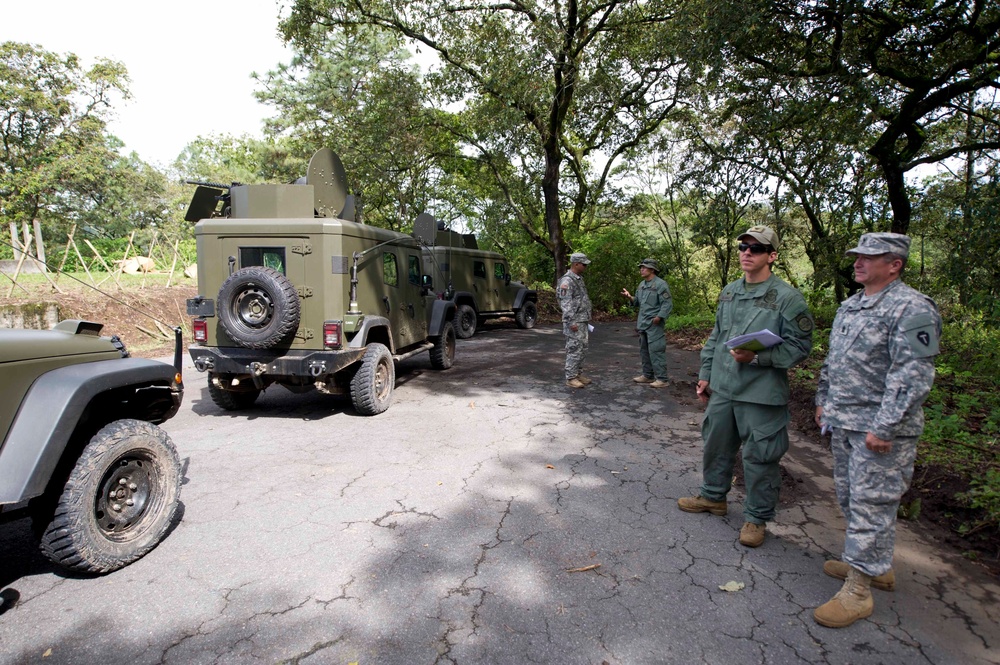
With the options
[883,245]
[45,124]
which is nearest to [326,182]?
[883,245]

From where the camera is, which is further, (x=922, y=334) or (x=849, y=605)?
(x=849, y=605)

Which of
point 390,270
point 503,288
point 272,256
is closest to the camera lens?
point 272,256

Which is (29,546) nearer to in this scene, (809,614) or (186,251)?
(809,614)

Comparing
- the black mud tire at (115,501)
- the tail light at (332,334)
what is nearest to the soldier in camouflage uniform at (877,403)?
the black mud tire at (115,501)

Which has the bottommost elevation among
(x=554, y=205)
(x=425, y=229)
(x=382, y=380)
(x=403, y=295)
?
(x=382, y=380)

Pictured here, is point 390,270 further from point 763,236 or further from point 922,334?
A: point 922,334

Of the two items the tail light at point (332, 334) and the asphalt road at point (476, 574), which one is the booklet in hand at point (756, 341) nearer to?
the asphalt road at point (476, 574)

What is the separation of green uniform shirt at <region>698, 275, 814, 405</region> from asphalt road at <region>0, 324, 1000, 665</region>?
3.12 ft

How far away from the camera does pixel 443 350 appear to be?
8859 millimetres

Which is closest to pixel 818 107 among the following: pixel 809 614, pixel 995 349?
pixel 995 349

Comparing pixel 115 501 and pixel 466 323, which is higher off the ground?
pixel 466 323

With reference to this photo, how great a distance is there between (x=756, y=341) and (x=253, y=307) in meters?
4.61

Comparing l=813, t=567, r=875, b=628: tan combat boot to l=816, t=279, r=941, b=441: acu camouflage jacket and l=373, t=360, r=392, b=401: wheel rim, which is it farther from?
l=373, t=360, r=392, b=401: wheel rim

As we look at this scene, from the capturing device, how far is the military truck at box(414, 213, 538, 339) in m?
12.6
